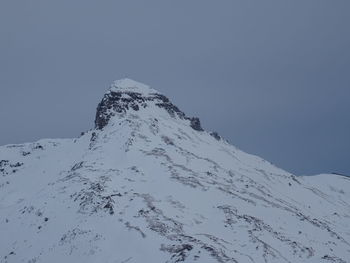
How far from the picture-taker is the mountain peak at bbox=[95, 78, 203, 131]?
96.6m

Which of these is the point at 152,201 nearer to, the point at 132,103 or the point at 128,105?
the point at 128,105

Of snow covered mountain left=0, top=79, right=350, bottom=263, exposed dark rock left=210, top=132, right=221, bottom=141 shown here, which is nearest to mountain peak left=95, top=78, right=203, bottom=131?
snow covered mountain left=0, top=79, right=350, bottom=263

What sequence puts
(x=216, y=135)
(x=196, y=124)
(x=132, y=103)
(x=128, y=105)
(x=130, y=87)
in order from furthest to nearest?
(x=216, y=135), (x=130, y=87), (x=196, y=124), (x=132, y=103), (x=128, y=105)

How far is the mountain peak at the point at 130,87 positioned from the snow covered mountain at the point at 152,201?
59cm

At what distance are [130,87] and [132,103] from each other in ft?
30.8

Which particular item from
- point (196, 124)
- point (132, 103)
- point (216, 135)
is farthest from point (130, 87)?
point (216, 135)

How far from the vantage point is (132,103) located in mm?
100188

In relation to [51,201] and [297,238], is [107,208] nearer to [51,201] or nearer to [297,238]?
[51,201]

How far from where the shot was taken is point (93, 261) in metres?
Result: 52.9

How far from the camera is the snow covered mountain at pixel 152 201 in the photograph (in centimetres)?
5616

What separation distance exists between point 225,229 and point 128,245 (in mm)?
13110

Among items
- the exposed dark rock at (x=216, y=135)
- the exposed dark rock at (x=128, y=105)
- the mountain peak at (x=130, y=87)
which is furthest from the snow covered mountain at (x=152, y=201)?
the exposed dark rock at (x=216, y=135)

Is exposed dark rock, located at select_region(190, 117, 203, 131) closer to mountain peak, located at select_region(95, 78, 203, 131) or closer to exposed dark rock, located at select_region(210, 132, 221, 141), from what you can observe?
mountain peak, located at select_region(95, 78, 203, 131)

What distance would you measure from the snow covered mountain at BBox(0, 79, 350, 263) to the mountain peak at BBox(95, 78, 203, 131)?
0.30 metres
